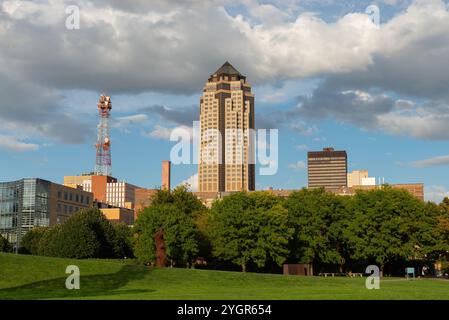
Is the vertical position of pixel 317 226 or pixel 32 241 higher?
pixel 317 226

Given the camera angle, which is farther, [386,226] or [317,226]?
[317,226]

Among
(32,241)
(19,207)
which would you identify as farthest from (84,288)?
(19,207)

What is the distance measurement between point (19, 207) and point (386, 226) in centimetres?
11750

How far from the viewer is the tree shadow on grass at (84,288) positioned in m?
43.9

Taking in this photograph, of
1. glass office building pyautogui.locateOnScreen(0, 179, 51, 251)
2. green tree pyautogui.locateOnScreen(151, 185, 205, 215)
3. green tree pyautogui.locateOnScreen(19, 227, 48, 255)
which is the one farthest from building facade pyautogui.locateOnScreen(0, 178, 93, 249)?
green tree pyautogui.locateOnScreen(151, 185, 205, 215)

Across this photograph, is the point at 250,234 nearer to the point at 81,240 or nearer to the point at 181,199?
the point at 181,199

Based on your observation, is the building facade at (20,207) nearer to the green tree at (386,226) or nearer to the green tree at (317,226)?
the green tree at (317,226)

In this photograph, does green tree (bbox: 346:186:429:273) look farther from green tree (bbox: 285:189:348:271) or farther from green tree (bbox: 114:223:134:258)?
green tree (bbox: 114:223:134:258)

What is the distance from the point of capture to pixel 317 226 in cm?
10394

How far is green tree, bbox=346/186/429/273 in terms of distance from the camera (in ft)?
330

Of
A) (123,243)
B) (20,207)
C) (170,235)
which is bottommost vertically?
(123,243)
